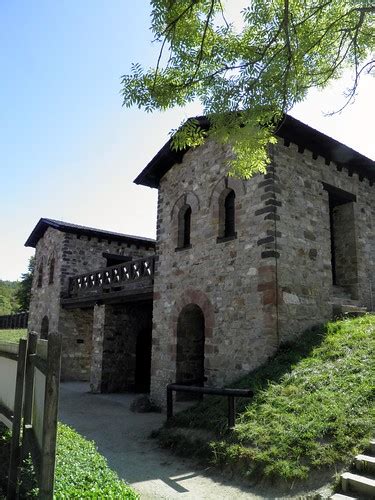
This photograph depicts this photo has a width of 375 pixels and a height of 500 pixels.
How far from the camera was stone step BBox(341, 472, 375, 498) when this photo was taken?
13.4ft

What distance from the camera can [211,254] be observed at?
31.3ft


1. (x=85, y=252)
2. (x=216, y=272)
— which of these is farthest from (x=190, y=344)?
(x=85, y=252)

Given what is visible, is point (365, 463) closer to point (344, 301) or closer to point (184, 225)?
point (344, 301)

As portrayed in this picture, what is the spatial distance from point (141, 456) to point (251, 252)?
173 inches

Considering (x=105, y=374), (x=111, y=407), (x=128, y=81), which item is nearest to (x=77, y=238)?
(x=105, y=374)

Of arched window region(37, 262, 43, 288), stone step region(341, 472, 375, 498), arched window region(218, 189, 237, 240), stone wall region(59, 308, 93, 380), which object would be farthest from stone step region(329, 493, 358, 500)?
arched window region(37, 262, 43, 288)

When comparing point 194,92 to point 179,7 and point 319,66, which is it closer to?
point 179,7

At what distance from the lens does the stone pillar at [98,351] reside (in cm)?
1351

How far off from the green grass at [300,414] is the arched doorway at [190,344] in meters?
2.35

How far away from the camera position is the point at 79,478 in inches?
145

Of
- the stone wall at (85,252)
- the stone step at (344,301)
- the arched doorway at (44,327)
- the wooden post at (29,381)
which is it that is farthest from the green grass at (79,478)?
the arched doorway at (44,327)

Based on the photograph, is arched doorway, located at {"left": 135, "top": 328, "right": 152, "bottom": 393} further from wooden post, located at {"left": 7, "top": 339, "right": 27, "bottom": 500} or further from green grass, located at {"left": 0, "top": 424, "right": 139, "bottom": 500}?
wooden post, located at {"left": 7, "top": 339, "right": 27, "bottom": 500}

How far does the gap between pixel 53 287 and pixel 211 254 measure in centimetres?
1036

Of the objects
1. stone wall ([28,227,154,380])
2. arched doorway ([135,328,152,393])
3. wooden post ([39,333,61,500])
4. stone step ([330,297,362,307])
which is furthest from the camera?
stone wall ([28,227,154,380])
